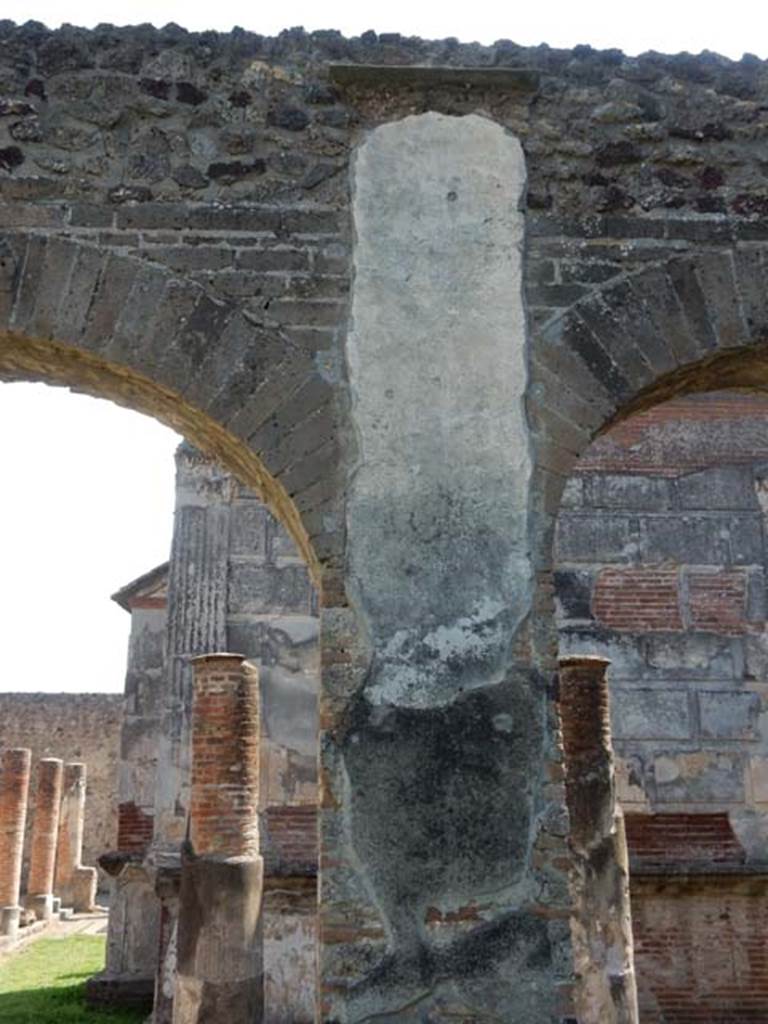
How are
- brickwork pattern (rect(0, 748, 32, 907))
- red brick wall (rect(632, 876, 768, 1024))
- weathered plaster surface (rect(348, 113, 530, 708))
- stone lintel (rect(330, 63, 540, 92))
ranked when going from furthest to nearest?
brickwork pattern (rect(0, 748, 32, 907)) < red brick wall (rect(632, 876, 768, 1024)) < stone lintel (rect(330, 63, 540, 92)) < weathered plaster surface (rect(348, 113, 530, 708))

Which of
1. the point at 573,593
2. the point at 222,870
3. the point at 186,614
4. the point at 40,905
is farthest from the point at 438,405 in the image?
the point at 40,905

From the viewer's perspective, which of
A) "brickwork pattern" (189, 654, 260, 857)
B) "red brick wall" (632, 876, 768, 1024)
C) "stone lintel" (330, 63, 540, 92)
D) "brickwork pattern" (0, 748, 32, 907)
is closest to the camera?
"stone lintel" (330, 63, 540, 92)

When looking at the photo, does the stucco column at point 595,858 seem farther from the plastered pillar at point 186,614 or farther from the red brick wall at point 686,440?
the plastered pillar at point 186,614

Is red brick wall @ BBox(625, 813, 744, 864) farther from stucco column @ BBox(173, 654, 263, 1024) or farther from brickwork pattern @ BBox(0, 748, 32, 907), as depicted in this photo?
brickwork pattern @ BBox(0, 748, 32, 907)

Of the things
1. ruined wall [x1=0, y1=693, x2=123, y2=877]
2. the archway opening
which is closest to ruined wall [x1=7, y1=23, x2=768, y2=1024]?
the archway opening

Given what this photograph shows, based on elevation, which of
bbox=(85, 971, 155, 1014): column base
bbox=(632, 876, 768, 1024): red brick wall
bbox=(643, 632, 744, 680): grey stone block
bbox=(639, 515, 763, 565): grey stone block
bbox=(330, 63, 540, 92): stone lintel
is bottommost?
bbox=(85, 971, 155, 1014): column base

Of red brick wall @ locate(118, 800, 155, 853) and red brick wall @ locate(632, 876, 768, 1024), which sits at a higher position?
red brick wall @ locate(118, 800, 155, 853)

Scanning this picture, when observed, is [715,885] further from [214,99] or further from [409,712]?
[214,99]

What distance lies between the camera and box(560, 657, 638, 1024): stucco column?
222 inches

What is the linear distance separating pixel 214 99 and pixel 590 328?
5.34 feet

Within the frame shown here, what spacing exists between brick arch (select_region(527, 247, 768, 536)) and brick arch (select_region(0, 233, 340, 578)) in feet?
2.48

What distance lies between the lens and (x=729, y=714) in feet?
29.2

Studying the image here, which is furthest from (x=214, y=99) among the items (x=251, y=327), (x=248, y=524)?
(x=248, y=524)

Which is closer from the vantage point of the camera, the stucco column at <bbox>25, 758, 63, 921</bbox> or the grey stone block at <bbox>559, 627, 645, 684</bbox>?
the grey stone block at <bbox>559, 627, 645, 684</bbox>
